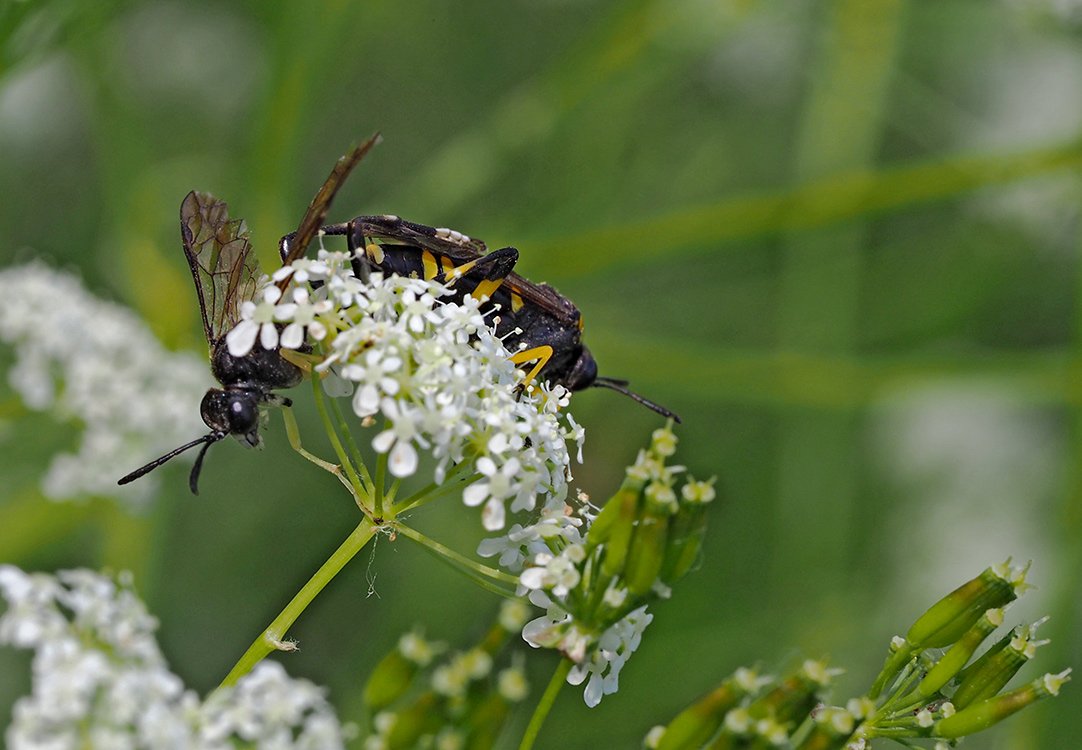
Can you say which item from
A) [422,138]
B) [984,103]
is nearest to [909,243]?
[984,103]

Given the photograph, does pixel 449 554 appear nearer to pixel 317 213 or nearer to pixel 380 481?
pixel 380 481

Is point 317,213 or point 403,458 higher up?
point 317,213

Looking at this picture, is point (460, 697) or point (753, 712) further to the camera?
point (753, 712)

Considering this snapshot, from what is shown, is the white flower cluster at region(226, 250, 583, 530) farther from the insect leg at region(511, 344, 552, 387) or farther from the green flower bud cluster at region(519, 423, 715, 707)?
the insect leg at region(511, 344, 552, 387)

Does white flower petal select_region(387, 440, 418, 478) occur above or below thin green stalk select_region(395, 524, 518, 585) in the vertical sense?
above

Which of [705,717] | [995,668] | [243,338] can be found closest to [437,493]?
[243,338]

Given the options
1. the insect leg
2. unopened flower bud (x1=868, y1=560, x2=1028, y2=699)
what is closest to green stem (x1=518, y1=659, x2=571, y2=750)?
unopened flower bud (x1=868, y1=560, x2=1028, y2=699)

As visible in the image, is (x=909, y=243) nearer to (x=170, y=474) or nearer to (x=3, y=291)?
(x=170, y=474)
